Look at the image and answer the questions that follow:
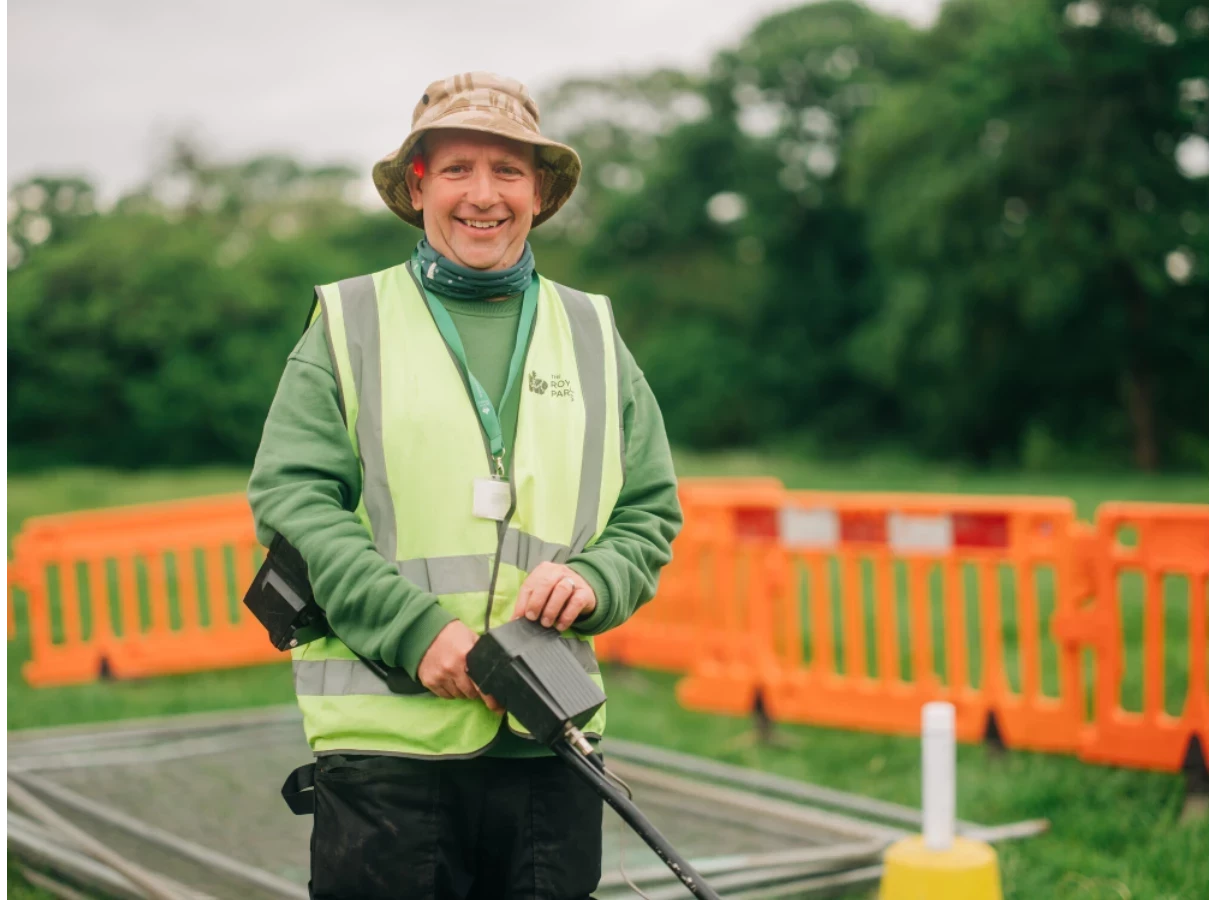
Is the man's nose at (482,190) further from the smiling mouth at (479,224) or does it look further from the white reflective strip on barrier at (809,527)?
the white reflective strip on barrier at (809,527)

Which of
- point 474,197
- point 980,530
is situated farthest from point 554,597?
point 980,530

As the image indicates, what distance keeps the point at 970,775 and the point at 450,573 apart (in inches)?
161

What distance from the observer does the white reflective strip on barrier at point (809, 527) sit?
23.2ft

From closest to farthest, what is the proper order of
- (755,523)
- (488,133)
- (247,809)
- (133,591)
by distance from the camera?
1. (488,133)
2. (247,809)
3. (755,523)
4. (133,591)

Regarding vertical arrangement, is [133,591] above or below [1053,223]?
below

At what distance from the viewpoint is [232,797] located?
5.48 m

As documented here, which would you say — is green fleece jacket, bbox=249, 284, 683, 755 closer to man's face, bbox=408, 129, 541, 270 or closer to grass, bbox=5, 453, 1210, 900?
man's face, bbox=408, 129, 541, 270

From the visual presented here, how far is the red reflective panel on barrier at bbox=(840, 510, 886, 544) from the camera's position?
6914 mm

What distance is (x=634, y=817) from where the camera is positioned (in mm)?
2348

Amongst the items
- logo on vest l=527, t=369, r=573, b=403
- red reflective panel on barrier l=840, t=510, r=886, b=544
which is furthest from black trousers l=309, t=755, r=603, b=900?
red reflective panel on barrier l=840, t=510, r=886, b=544

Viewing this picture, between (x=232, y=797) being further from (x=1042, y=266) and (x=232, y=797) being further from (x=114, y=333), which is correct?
(x=114, y=333)

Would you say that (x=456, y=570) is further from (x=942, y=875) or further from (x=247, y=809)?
(x=247, y=809)

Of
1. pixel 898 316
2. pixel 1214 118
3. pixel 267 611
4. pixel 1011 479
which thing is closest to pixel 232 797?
pixel 267 611

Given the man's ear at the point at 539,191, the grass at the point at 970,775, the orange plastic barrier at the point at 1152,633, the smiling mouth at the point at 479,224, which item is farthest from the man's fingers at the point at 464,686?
the orange plastic barrier at the point at 1152,633
